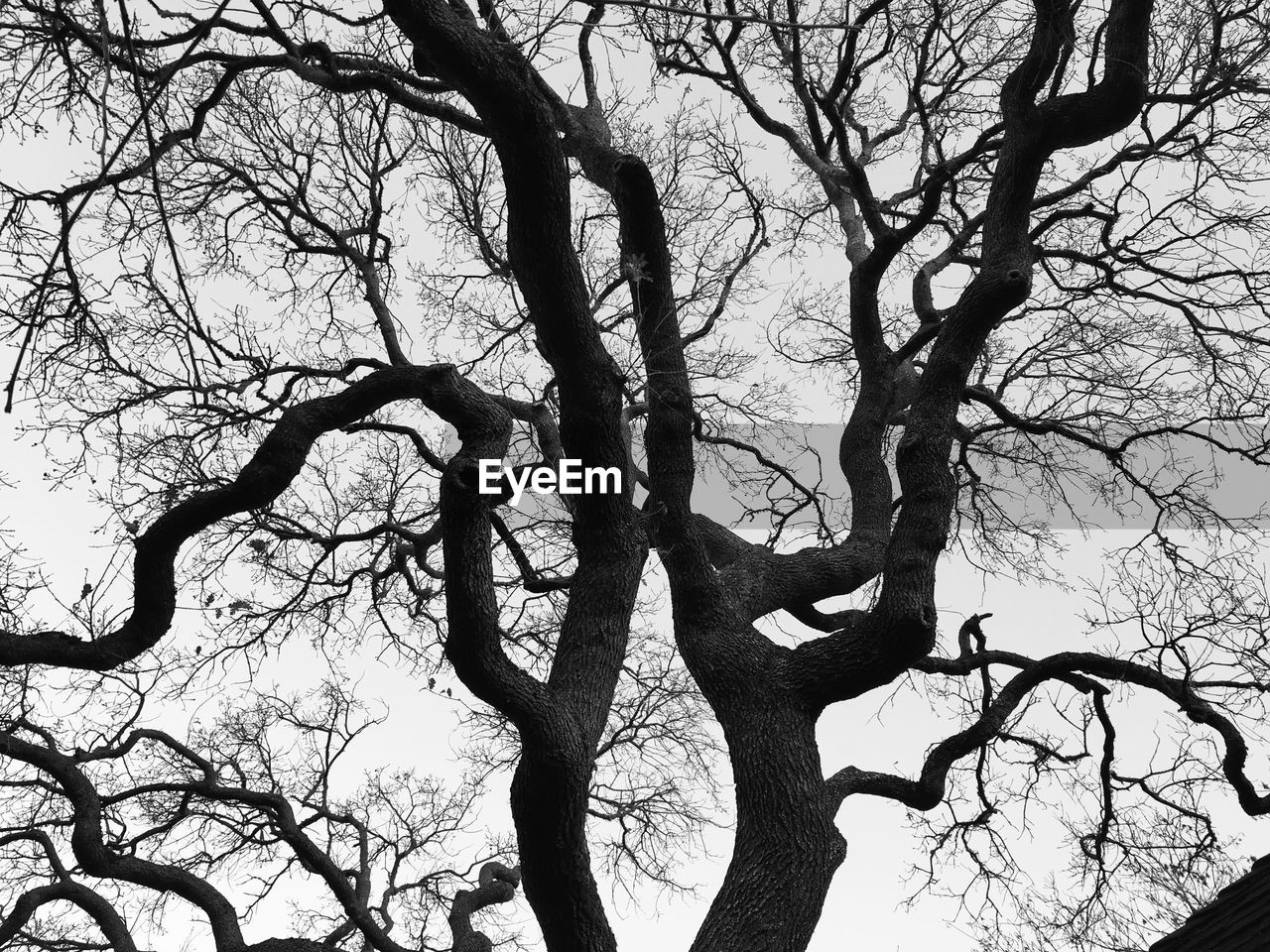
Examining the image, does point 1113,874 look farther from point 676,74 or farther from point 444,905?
point 676,74

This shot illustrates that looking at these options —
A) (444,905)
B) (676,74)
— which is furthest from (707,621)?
(444,905)

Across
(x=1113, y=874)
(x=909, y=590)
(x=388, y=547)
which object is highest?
(x=388, y=547)

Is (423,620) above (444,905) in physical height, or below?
above

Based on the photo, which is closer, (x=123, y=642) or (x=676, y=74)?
(x=123, y=642)

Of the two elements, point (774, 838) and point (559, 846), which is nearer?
point (559, 846)

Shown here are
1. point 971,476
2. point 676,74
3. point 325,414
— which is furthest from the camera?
point 971,476

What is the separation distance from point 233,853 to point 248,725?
0.92 m

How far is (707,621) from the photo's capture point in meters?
4.82

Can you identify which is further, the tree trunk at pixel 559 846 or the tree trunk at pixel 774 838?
the tree trunk at pixel 774 838

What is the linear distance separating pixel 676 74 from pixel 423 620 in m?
3.49

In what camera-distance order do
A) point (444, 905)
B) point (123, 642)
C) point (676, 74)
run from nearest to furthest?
1. point (123, 642)
2. point (676, 74)
3. point (444, 905)

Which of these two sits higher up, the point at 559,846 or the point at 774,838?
the point at 559,846

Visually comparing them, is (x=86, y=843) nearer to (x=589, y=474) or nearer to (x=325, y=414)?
(x=325, y=414)

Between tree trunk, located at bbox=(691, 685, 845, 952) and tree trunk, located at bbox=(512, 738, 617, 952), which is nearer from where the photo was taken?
tree trunk, located at bbox=(512, 738, 617, 952)
